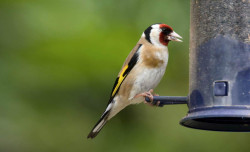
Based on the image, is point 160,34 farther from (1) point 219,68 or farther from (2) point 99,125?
(1) point 219,68

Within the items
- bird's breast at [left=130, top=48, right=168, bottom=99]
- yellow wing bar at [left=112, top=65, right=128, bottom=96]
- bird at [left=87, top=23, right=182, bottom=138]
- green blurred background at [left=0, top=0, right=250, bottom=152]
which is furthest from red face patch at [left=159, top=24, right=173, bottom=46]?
yellow wing bar at [left=112, top=65, right=128, bottom=96]

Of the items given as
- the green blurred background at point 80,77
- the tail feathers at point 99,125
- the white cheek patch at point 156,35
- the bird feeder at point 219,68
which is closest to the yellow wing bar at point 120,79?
the green blurred background at point 80,77

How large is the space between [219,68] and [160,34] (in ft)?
6.88

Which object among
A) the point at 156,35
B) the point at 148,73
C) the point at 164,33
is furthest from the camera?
the point at 156,35

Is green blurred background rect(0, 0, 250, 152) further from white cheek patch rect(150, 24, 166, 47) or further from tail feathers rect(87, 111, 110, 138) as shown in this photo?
tail feathers rect(87, 111, 110, 138)

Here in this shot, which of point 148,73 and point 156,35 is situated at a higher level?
point 156,35

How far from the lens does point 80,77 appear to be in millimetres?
10844

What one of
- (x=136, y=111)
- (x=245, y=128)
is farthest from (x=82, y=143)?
(x=245, y=128)

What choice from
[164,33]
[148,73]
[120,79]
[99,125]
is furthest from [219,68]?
[99,125]

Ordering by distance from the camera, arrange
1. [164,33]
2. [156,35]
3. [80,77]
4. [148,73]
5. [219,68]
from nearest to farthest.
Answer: [219,68] → [148,73] → [164,33] → [156,35] → [80,77]

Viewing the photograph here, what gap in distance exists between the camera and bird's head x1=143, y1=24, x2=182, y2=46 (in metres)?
10.4

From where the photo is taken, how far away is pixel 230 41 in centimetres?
859

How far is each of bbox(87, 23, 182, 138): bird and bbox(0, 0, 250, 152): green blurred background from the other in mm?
246

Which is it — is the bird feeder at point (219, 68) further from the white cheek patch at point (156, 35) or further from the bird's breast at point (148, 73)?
the white cheek patch at point (156, 35)
